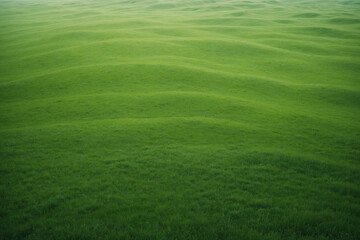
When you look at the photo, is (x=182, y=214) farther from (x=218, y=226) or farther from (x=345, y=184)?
(x=345, y=184)

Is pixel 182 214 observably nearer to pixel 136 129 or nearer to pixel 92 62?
pixel 136 129

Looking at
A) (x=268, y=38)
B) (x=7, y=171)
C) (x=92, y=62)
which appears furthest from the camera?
(x=268, y=38)

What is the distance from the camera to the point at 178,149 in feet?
51.2

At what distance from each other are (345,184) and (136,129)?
1327 centimetres

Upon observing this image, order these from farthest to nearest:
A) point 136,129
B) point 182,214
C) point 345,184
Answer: point 136,129, point 345,184, point 182,214

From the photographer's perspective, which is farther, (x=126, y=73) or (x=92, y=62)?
(x=92, y=62)

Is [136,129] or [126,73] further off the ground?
[126,73]

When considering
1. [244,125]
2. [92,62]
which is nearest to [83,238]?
[244,125]

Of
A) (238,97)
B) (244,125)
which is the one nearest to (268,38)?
(238,97)

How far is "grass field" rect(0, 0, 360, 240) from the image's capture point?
9742 mm

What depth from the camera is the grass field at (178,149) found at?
974cm

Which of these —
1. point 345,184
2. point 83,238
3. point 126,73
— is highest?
point 126,73

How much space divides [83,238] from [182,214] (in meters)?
3.82

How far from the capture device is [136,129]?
717 inches
